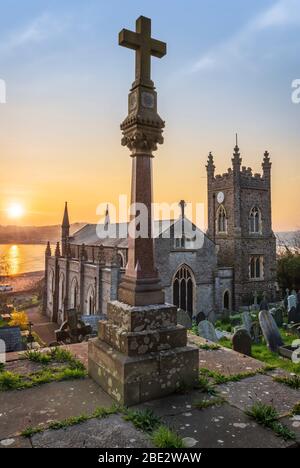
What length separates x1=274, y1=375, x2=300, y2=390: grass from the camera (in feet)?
13.2

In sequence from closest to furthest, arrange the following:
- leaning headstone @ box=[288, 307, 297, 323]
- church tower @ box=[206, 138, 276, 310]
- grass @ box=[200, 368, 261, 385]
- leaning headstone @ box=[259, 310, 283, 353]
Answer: grass @ box=[200, 368, 261, 385] → leaning headstone @ box=[259, 310, 283, 353] → leaning headstone @ box=[288, 307, 297, 323] → church tower @ box=[206, 138, 276, 310]

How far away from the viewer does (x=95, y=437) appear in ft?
9.41

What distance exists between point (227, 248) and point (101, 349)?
2343cm

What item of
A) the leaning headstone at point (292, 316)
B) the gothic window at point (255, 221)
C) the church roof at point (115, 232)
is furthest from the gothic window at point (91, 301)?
the gothic window at point (255, 221)

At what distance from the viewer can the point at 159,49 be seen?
14.5ft

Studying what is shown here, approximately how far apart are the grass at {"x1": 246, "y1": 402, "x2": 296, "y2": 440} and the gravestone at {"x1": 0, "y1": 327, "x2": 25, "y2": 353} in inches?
312

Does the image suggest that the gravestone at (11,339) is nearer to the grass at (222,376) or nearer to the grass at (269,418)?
the grass at (222,376)

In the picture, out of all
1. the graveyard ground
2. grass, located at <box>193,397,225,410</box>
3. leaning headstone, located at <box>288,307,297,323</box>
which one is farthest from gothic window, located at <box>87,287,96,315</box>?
grass, located at <box>193,397,225,410</box>

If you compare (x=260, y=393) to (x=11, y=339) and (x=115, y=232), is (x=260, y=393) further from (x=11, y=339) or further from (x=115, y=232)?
(x=115, y=232)

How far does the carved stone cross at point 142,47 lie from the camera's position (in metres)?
4.24

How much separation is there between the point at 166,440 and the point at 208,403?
93 cm

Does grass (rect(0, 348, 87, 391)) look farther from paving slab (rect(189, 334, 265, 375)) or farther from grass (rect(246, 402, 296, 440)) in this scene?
grass (rect(246, 402, 296, 440))

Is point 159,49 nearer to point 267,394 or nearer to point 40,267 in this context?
point 267,394
